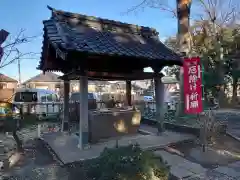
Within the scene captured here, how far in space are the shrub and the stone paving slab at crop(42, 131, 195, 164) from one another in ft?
4.43

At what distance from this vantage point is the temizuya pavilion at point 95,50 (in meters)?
5.33

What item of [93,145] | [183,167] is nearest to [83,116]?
[93,145]

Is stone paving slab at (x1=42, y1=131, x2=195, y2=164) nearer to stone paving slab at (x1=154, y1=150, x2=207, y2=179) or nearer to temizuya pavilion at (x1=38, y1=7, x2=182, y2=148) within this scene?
temizuya pavilion at (x1=38, y1=7, x2=182, y2=148)

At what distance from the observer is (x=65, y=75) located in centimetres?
762

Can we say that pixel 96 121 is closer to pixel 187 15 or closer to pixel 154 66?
pixel 154 66

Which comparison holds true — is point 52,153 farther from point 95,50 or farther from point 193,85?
point 193,85

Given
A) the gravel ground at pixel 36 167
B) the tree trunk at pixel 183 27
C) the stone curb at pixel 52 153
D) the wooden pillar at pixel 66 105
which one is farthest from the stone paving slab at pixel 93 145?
the tree trunk at pixel 183 27

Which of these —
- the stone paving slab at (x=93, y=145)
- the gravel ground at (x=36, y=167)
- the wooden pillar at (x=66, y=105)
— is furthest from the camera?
the wooden pillar at (x=66, y=105)

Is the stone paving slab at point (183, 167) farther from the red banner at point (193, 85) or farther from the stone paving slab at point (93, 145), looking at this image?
the red banner at point (193, 85)

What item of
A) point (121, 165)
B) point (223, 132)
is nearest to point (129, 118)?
point (223, 132)

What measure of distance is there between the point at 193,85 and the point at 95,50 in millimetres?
2888

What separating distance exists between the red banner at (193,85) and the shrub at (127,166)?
7.65ft

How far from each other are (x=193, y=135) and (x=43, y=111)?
936 cm

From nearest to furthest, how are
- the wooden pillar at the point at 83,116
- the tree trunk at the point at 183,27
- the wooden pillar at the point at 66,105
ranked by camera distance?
1. the wooden pillar at the point at 83,116
2. the wooden pillar at the point at 66,105
3. the tree trunk at the point at 183,27
